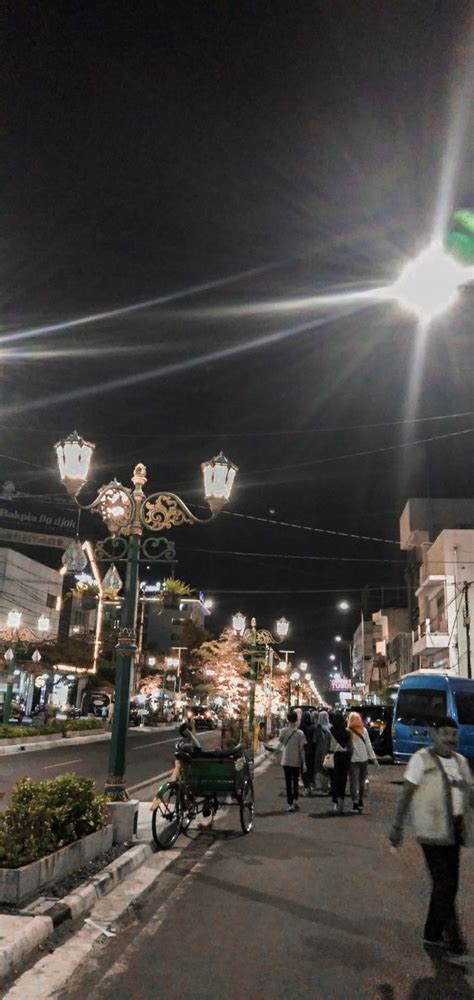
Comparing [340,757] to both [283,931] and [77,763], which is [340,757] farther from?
[77,763]

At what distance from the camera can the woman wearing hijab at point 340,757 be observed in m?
13.4

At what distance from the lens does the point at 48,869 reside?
6715 millimetres

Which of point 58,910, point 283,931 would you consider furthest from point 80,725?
point 283,931

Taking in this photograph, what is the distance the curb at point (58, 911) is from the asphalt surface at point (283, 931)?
0.44m

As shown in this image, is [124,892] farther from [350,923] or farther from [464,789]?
[464,789]

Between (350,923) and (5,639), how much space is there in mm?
31099

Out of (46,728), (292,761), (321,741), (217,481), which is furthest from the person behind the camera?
(46,728)

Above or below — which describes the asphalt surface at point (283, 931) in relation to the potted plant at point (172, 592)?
below

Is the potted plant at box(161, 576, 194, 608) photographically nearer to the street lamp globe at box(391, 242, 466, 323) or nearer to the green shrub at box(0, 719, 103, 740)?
the street lamp globe at box(391, 242, 466, 323)

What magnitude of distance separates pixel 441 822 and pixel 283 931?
1675 millimetres

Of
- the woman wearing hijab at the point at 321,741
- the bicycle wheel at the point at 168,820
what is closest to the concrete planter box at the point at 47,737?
the woman wearing hijab at the point at 321,741

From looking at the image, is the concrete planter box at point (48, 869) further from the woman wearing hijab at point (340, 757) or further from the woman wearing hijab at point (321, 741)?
the woman wearing hijab at point (321, 741)

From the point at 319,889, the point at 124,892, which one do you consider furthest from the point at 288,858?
the point at 124,892

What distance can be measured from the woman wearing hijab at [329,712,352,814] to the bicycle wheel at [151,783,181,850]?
396 centimetres
